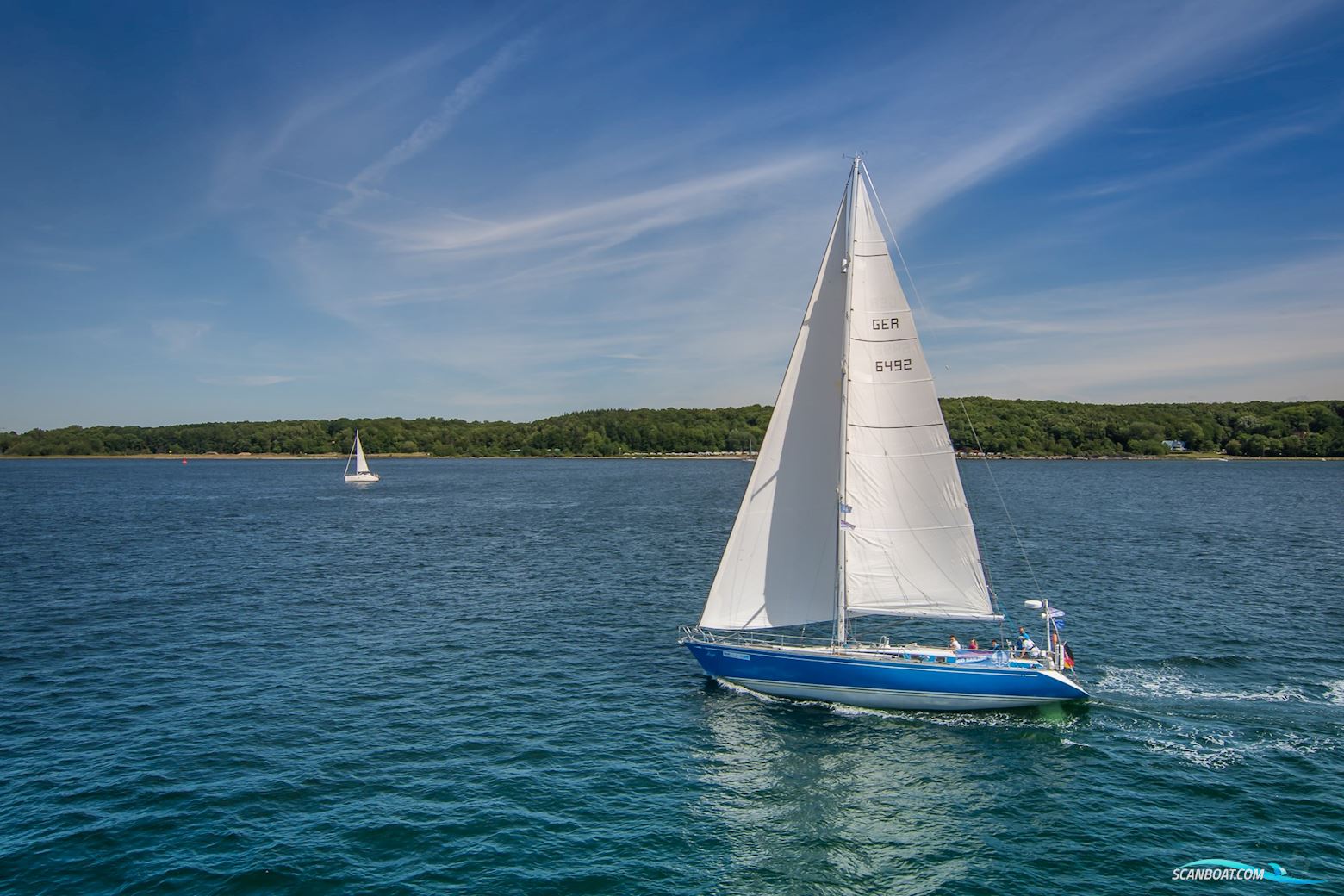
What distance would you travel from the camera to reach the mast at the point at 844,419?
28.7 meters

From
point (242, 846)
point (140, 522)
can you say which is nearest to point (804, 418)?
point (242, 846)

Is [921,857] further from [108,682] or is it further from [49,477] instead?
[49,477]

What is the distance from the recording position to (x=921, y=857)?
21.1 meters

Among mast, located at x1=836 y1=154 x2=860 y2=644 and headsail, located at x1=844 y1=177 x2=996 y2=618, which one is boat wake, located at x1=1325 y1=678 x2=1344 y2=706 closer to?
headsail, located at x1=844 y1=177 x2=996 y2=618

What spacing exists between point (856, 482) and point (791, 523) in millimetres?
3188

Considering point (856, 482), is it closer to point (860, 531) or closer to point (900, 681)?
point (860, 531)

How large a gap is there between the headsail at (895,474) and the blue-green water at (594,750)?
4.92 m

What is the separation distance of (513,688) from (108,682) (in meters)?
18.7

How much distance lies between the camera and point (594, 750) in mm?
28062

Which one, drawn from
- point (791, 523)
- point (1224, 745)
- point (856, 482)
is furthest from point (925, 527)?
point (1224, 745)

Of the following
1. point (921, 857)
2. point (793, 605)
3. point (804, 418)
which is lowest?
point (921, 857)

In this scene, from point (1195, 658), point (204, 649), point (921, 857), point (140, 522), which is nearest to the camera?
point (921, 857)

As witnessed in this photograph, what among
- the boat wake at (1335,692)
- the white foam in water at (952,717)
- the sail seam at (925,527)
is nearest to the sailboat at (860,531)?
the sail seam at (925,527)

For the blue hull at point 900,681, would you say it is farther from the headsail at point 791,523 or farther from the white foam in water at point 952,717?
the headsail at point 791,523
